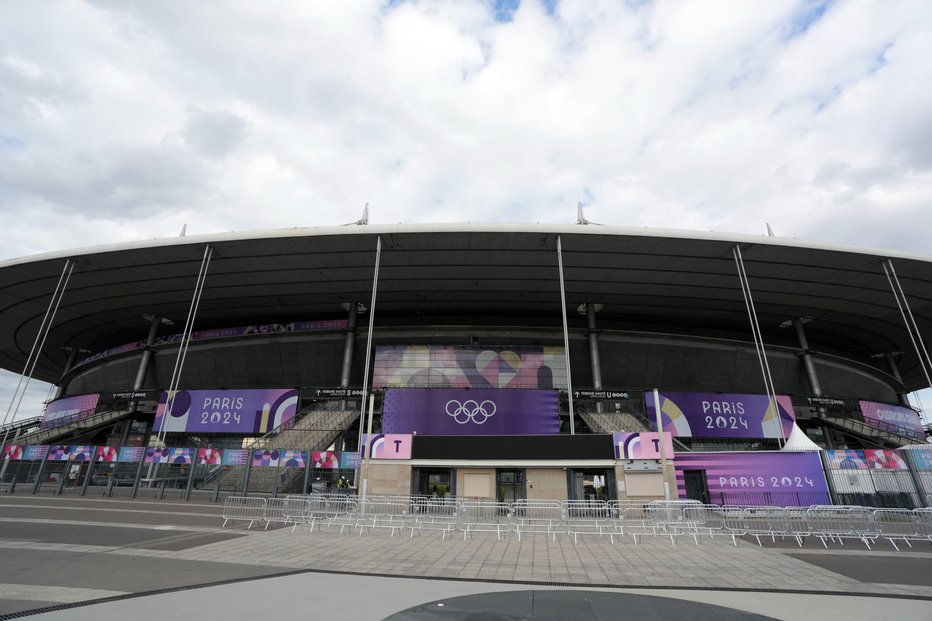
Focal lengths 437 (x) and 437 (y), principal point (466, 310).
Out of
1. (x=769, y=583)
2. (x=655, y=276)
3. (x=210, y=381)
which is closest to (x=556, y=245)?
(x=655, y=276)

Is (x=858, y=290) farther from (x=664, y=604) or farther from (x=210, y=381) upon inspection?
(x=210, y=381)

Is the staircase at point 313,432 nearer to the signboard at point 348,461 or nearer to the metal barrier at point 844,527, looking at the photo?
the signboard at point 348,461

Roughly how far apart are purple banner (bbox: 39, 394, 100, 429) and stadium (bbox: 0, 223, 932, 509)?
2.18 ft

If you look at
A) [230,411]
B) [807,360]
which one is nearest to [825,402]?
[807,360]

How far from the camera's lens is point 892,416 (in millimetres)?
45750

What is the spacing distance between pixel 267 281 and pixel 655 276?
33494 millimetres

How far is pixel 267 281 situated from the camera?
38.7 m

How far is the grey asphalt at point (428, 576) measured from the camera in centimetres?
597

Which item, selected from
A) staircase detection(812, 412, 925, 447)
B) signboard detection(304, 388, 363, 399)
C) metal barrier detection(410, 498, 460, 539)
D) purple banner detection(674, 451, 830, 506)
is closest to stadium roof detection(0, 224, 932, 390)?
signboard detection(304, 388, 363, 399)

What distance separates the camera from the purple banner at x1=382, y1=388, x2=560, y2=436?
36.0 metres

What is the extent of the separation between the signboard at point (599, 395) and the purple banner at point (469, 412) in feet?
10.6

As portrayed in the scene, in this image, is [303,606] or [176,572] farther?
[176,572]

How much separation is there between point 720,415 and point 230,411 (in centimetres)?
4371

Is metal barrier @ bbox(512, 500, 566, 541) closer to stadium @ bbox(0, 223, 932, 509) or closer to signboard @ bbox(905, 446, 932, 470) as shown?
stadium @ bbox(0, 223, 932, 509)
